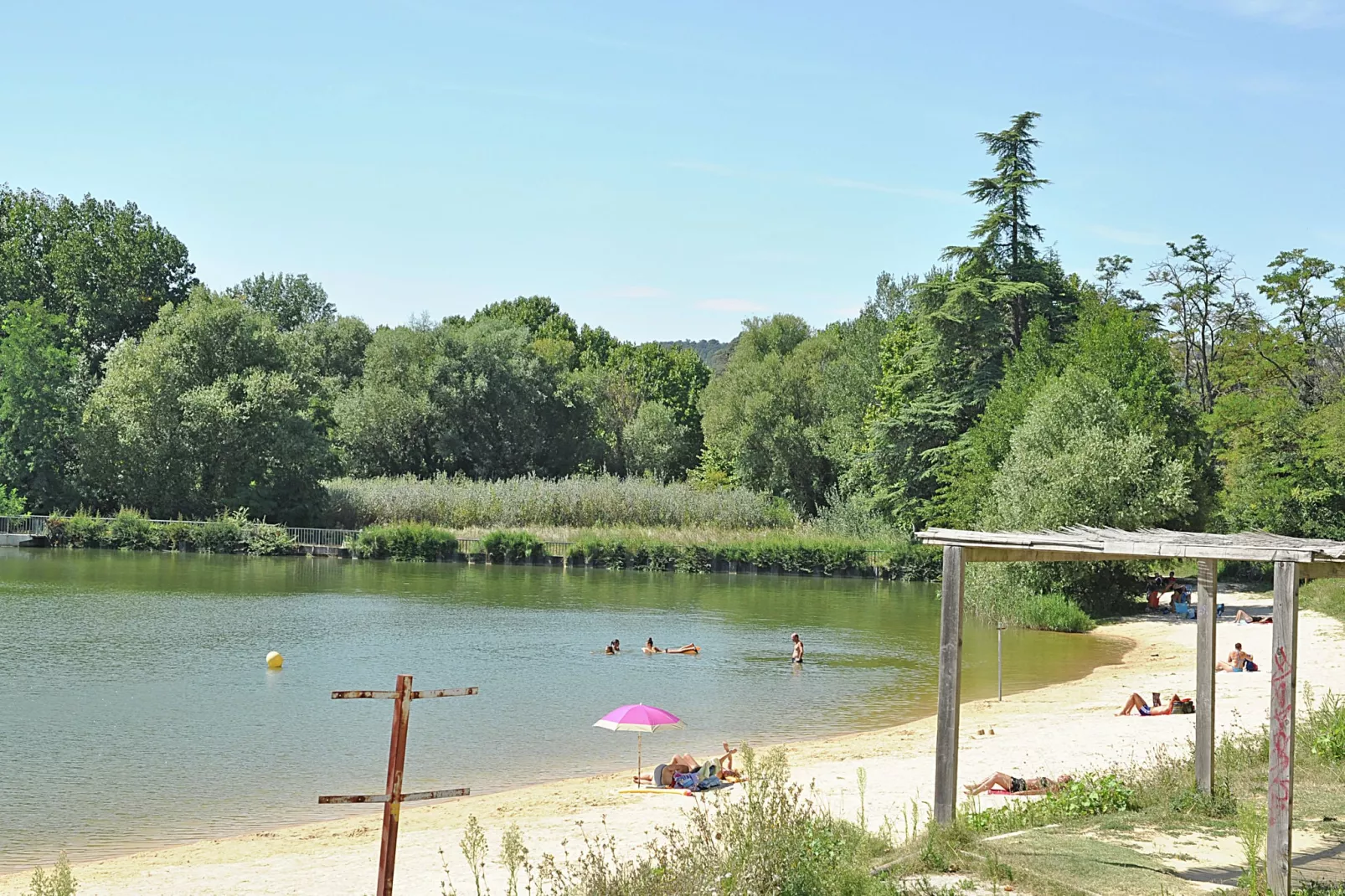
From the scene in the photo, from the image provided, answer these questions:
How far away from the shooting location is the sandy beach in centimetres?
1198

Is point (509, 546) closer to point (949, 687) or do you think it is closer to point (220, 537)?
point (220, 537)

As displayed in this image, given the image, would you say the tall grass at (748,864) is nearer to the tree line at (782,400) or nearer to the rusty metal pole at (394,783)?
the rusty metal pole at (394,783)

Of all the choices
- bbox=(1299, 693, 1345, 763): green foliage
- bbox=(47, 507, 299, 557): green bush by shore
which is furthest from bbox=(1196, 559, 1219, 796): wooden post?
bbox=(47, 507, 299, 557): green bush by shore

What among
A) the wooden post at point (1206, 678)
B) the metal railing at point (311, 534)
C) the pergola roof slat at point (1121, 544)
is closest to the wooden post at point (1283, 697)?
the pergola roof slat at point (1121, 544)

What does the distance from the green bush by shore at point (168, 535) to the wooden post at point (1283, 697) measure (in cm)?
5541

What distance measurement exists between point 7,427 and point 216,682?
4578 cm

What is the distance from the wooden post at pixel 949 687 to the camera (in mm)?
10094

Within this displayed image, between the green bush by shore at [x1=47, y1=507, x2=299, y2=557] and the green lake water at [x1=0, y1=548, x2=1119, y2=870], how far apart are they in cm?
990

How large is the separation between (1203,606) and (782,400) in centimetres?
6506

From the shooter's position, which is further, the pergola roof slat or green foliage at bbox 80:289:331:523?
green foliage at bbox 80:289:331:523

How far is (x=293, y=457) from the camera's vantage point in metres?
62.7

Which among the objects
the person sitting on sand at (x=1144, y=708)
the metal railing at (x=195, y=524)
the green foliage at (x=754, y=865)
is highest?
the metal railing at (x=195, y=524)

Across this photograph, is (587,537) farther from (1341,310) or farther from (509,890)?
(509,890)

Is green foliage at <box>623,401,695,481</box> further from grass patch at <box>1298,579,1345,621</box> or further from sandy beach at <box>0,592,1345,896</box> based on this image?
sandy beach at <box>0,592,1345,896</box>
